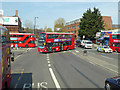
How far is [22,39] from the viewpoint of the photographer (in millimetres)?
37469

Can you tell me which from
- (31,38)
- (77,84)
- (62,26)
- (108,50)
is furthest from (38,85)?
(62,26)

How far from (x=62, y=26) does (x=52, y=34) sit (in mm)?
62423

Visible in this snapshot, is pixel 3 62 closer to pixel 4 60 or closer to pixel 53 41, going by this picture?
pixel 4 60

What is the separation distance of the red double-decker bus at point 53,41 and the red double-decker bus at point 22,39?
1149cm

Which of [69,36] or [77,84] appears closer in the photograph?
[77,84]

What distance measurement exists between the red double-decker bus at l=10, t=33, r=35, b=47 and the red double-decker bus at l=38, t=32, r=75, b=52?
11.5 metres

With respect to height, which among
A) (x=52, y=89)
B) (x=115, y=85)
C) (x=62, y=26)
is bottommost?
(x=52, y=89)

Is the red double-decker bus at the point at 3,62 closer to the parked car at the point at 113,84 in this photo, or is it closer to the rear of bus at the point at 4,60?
the rear of bus at the point at 4,60

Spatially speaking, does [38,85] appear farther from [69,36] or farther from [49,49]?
[69,36]

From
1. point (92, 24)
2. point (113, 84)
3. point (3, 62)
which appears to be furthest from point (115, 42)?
point (3, 62)

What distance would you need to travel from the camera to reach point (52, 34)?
88.3 ft

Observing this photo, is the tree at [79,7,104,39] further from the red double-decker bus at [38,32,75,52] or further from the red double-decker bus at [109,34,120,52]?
the red double-decker bus at [38,32,75,52]

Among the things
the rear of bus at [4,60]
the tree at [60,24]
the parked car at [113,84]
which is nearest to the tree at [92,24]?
the tree at [60,24]

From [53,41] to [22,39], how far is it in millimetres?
13960
